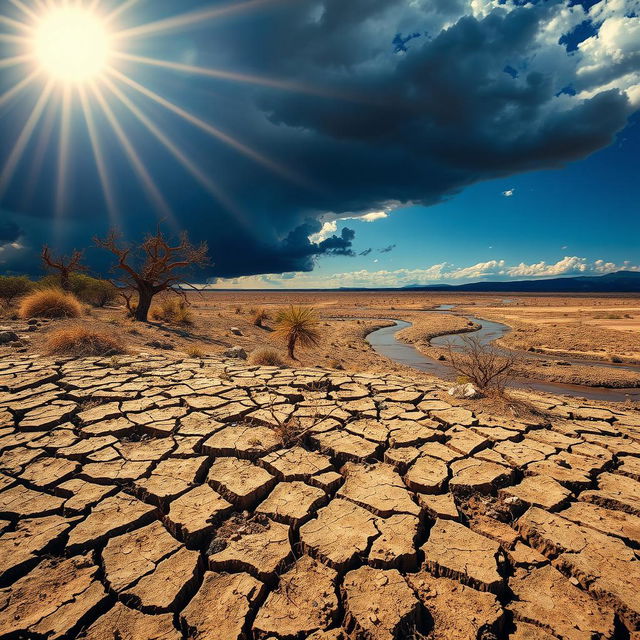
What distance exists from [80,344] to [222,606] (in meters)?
7.77

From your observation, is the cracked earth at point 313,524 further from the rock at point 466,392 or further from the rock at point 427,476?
the rock at point 466,392

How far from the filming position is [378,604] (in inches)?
74.1

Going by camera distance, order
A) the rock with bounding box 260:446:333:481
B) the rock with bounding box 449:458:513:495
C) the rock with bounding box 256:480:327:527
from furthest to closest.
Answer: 1. the rock with bounding box 260:446:333:481
2. the rock with bounding box 449:458:513:495
3. the rock with bounding box 256:480:327:527

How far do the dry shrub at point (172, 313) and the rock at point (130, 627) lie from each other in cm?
1477

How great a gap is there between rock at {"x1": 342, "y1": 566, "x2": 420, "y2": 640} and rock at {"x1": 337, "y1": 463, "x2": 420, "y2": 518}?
557 mm

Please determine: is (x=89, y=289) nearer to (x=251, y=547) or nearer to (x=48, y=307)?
A: (x=48, y=307)

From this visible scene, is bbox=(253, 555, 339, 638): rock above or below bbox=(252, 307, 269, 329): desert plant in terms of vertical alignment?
above

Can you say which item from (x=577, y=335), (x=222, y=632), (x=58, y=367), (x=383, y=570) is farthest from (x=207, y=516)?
(x=577, y=335)

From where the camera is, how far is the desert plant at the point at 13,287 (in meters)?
19.1

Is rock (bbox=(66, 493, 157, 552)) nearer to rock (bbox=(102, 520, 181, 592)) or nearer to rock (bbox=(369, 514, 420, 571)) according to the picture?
rock (bbox=(102, 520, 181, 592))

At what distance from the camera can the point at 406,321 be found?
31016mm

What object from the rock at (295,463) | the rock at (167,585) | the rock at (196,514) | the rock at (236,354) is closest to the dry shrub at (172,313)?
the rock at (236,354)

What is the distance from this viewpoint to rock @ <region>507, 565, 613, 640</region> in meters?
1.77

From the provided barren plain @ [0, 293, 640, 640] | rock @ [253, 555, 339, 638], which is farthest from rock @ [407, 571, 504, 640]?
rock @ [253, 555, 339, 638]
